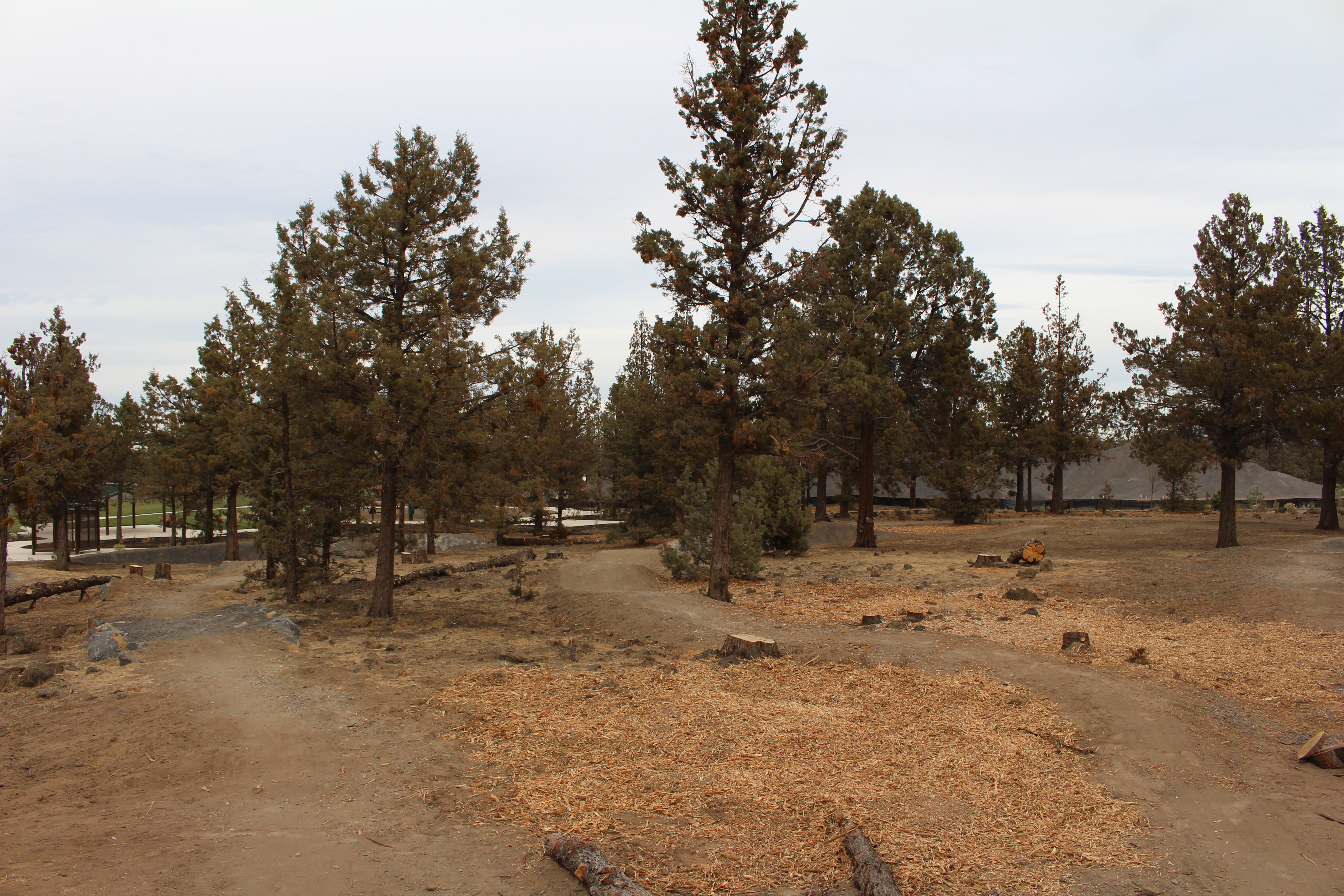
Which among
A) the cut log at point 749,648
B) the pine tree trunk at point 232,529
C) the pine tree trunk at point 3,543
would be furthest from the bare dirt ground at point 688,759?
the pine tree trunk at point 232,529

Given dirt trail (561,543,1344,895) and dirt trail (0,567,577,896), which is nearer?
dirt trail (0,567,577,896)

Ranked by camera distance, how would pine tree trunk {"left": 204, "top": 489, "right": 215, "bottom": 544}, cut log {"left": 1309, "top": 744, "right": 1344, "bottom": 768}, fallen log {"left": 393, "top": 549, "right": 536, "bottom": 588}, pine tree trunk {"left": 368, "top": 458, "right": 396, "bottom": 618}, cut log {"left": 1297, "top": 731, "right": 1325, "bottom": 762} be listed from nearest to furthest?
cut log {"left": 1309, "top": 744, "right": 1344, "bottom": 768} < cut log {"left": 1297, "top": 731, "right": 1325, "bottom": 762} < pine tree trunk {"left": 368, "top": 458, "right": 396, "bottom": 618} < fallen log {"left": 393, "top": 549, "right": 536, "bottom": 588} < pine tree trunk {"left": 204, "top": 489, "right": 215, "bottom": 544}

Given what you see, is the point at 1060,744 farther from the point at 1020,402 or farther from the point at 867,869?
the point at 1020,402

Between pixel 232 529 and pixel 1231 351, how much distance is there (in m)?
31.0

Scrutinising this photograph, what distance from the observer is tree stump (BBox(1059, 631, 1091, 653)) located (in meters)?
10.1

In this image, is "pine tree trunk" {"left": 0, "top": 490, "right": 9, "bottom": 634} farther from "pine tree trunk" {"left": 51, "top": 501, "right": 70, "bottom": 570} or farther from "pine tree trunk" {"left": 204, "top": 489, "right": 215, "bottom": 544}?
"pine tree trunk" {"left": 204, "top": 489, "right": 215, "bottom": 544}

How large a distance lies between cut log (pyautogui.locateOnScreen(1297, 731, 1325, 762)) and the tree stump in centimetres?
347

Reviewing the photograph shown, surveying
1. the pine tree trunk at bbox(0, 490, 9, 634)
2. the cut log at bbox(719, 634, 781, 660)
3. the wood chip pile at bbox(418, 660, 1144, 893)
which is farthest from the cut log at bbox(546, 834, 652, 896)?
the pine tree trunk at bbox(0, 490, 9, 634)

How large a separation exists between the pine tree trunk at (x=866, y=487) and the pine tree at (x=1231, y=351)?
7.96 meters

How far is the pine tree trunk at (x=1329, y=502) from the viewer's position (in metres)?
27.8

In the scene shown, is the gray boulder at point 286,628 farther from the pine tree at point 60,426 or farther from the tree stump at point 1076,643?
the tree stump at point 1076,643

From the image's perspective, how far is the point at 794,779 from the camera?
6.13 m

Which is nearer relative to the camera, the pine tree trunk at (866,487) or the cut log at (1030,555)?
the cut log at (1030,555)

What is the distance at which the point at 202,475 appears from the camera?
1112 inches
